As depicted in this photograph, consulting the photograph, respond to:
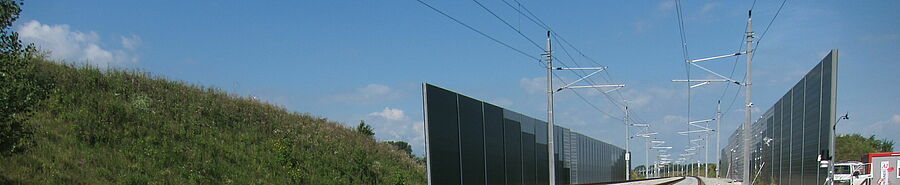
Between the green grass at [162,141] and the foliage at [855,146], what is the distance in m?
60.6

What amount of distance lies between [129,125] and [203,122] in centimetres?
505

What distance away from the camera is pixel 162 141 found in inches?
1061

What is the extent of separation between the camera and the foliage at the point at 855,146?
80.8m

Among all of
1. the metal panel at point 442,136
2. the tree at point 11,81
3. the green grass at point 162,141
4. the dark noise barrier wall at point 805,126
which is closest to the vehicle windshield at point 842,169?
the dark noise barrier wall at point 805,126

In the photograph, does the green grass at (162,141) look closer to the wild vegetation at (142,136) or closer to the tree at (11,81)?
the wild vegetation at (142,136)

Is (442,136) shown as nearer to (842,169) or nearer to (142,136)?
(142,136)

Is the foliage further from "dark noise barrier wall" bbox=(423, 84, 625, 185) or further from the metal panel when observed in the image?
the metal panel

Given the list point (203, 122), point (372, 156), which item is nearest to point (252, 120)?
point (203, 122)

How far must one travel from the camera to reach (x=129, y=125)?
89.5 feet

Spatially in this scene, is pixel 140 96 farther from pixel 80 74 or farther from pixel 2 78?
pixel 2 78

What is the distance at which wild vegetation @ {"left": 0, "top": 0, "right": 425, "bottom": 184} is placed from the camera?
1878 centimetres

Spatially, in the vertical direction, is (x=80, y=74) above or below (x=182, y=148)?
above

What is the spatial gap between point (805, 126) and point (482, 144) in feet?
39.3

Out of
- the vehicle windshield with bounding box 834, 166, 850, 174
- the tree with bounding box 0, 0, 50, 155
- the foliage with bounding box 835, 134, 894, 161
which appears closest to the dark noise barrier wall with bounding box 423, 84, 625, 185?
the tree with bounding box 0, 0, 50, 155
